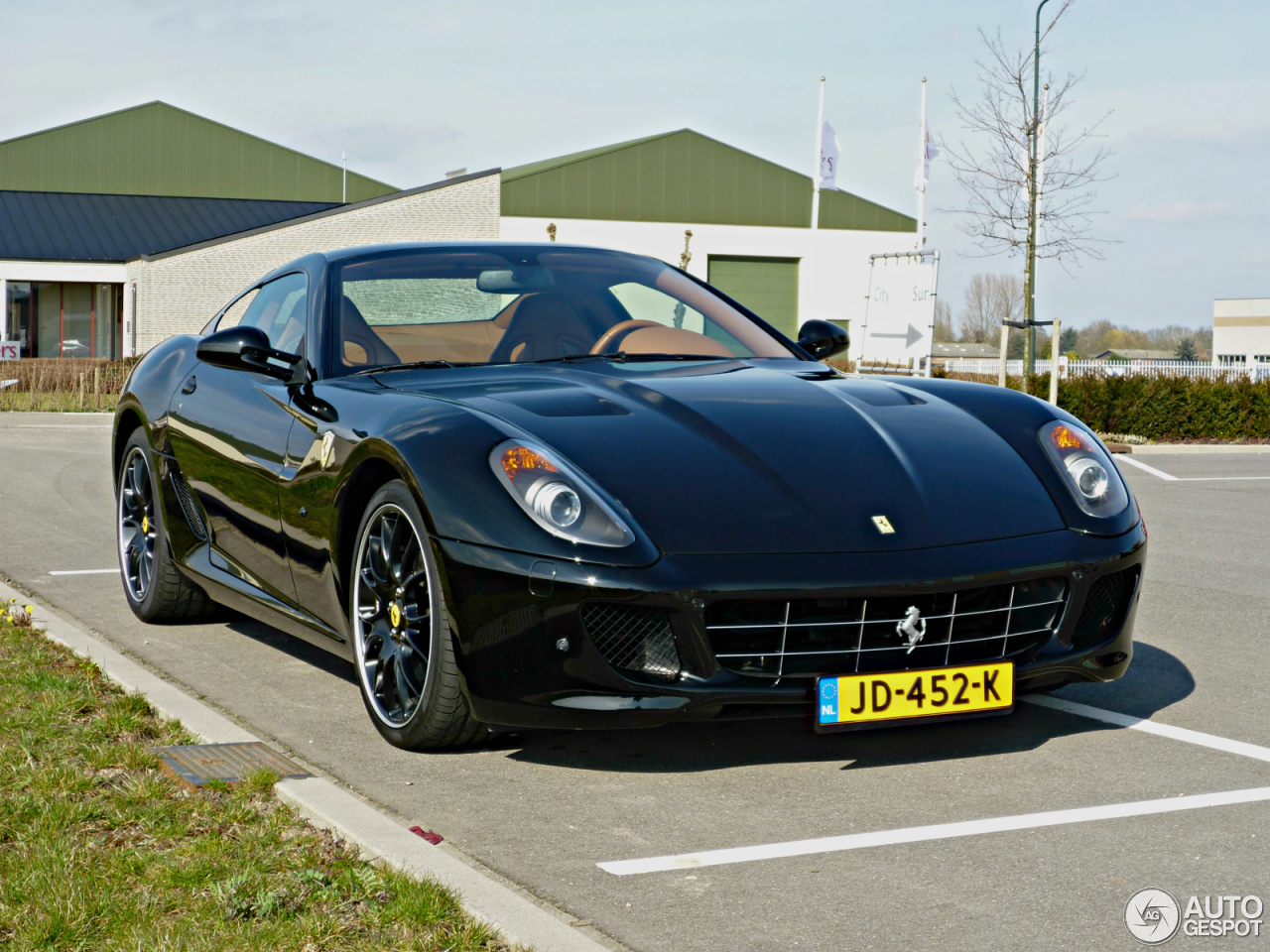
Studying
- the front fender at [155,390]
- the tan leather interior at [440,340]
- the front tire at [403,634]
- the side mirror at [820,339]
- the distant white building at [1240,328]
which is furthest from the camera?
the distant white building at [1240,328]

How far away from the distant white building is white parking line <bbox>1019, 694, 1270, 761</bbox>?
83.0m

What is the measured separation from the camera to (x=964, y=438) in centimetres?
431

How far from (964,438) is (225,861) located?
7.82 ft

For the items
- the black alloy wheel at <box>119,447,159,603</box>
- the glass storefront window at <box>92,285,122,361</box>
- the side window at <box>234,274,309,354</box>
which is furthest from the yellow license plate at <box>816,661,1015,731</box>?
the glass storefront window at <box>92,285,122,361</box>

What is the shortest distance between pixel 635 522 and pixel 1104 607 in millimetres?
1415

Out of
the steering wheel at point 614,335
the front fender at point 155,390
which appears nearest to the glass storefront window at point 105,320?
the front fender at point 155,390

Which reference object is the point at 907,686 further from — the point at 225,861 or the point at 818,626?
the point at 225,861

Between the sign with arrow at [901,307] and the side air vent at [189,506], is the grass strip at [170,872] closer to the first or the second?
the side air vent at [189,506]

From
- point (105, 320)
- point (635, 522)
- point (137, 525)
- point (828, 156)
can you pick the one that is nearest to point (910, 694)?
point (635, 522)

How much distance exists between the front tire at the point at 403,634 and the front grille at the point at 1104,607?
1.70 m

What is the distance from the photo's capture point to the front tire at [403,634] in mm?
3965

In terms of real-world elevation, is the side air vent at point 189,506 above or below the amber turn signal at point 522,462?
below

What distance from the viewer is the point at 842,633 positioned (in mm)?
3693

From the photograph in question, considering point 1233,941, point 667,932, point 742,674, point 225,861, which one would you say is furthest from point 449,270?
point 1233,941
